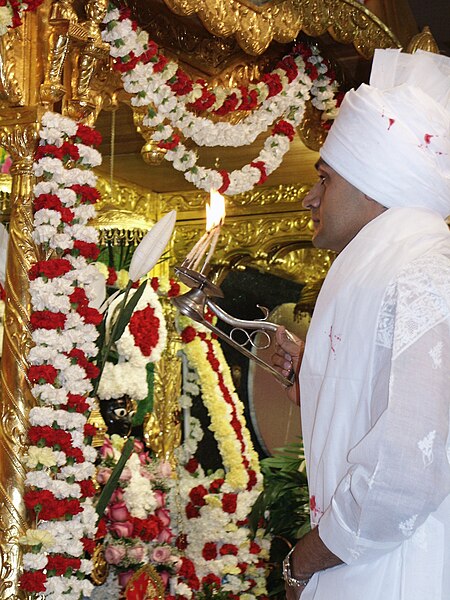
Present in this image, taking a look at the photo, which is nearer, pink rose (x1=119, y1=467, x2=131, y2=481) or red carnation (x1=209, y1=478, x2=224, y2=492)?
pink rose (x1=119, y1=467, x2=131, y2=481)

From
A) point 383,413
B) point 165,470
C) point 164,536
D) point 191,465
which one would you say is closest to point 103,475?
point 164,536

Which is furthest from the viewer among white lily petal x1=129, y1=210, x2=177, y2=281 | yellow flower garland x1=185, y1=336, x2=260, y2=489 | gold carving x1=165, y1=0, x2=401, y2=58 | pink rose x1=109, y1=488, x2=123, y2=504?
yellow flower garland x1=185, y1=336, x2=260, y2=489

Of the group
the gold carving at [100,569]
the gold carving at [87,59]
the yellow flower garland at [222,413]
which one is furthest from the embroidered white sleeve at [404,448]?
the yellow flower garland at [222,413]

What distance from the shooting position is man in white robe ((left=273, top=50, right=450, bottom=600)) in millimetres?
1740

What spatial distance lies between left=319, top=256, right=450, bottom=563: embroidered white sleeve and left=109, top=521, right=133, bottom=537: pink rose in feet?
9.42

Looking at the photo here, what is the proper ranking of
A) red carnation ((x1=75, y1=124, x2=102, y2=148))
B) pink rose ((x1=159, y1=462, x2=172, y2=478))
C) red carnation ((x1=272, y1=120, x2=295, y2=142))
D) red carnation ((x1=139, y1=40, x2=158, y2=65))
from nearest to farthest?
red carnation ((x1=75, y1=124, x2=102, y2=148))
red carnation ((x1=139, y1=40, x2=158, y2=65))
red carnation ((x1=272, y1=120, x2=295, y2=142))
pink rose ((x1=159, y1=462, x2=172, y2=478))

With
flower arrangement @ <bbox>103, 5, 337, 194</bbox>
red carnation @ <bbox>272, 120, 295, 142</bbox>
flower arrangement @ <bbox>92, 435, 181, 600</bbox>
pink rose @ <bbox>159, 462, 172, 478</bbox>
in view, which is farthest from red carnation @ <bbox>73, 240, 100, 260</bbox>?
pink rose @ <bbox>159, 462, 172, 478</bbox>

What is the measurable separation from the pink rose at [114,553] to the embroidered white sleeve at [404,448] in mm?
2844

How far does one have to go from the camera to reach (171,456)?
19.0 feet

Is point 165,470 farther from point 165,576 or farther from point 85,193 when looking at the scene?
point 85,193

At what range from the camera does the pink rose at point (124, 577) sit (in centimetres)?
457

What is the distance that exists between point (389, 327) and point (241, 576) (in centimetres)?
348

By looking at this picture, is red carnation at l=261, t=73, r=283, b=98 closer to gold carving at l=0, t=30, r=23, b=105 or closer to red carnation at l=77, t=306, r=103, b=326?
gold carving at l=0, t=30, r=23, b=105

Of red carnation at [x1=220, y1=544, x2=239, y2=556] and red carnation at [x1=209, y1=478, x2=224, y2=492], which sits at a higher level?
red carnation at [x1=209, y1=478, x2=224, y2=492]
